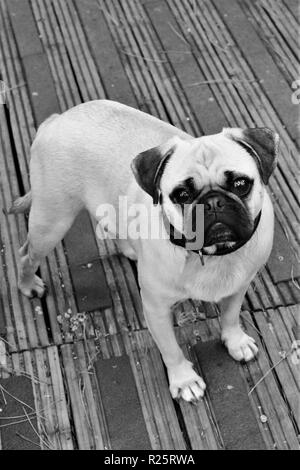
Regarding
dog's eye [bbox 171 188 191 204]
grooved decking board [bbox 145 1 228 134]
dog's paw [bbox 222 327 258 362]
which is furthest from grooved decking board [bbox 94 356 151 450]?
grooved decking board [bbox 145 1 228 134]

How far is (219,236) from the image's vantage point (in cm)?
218

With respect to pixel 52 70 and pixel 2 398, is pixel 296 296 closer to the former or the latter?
pixel 2 398

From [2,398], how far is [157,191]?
125cm

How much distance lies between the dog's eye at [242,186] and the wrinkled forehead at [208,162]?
23 millimetres

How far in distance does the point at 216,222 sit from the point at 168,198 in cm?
18

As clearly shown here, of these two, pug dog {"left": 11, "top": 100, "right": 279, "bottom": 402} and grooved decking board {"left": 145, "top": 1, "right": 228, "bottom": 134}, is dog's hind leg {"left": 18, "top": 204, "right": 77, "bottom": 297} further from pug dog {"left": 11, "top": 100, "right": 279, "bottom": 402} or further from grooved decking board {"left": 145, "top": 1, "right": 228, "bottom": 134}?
grooved decking board {"left": 145, "top": 1, "right": 228, "bottom": 134}

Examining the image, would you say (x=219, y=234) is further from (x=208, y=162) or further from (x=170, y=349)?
(x=170, y=349)

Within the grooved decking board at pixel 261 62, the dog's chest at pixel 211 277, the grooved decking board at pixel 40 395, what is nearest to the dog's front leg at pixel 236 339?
the dog's chest at pixel 211 277

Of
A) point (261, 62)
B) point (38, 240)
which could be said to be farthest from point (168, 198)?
point (261, 62)

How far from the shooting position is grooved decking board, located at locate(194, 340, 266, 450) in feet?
8.95

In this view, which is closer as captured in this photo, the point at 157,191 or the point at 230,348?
the point at 157,191

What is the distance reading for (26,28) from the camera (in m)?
4.63

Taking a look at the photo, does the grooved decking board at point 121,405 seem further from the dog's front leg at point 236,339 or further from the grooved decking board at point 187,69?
the grooved decking board at point 187,69

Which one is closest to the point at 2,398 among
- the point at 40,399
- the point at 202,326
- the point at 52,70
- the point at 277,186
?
the point at 40,399
